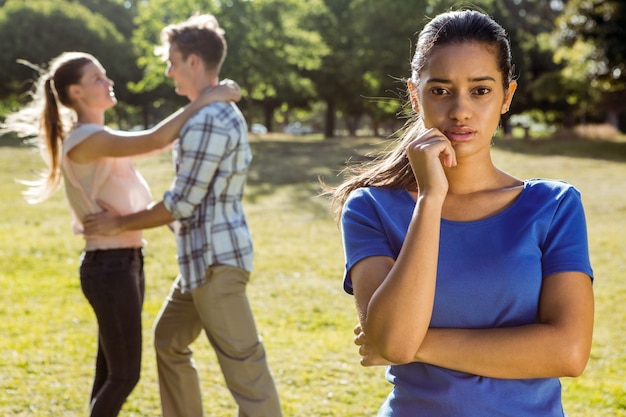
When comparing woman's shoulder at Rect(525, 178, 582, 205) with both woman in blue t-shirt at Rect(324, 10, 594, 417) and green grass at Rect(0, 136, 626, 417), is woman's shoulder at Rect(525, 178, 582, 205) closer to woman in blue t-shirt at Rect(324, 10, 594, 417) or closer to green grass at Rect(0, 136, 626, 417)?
woman in blue t-shirt at Rect(324, 10, 594, 417)

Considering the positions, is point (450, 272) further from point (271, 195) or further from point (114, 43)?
point (114, 43)

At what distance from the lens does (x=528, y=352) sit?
187cm

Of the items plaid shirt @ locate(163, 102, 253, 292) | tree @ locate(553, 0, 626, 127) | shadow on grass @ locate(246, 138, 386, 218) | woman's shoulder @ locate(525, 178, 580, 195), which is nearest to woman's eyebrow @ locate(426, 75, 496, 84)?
woman's shoulder @ locate(525, 178, 580, 195)

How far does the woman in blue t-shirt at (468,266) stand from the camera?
1864 mm

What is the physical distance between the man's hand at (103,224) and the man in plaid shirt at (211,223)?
1cm

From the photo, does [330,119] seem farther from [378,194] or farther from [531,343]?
[531,343]

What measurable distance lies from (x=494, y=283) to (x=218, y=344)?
2466 millimetres

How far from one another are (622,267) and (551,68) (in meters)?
29.8

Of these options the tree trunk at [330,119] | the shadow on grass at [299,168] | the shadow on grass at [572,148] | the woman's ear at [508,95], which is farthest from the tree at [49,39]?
the woman's ear at [508,95]

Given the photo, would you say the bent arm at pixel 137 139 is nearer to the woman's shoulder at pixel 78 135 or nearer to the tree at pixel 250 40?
the woman's shoulder at pixel 78 135

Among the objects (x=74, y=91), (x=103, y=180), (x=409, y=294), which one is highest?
(x=74, y=91)

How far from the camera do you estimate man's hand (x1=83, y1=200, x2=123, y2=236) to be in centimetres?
384

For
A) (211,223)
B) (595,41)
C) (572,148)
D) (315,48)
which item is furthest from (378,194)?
(315,48)

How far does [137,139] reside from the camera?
12.8 feet
